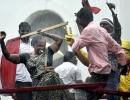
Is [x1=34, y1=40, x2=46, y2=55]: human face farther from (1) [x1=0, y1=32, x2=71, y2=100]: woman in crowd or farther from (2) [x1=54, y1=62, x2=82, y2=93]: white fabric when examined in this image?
(2) [x1=54, y1=62, x2=82, y2=93]: white fabric

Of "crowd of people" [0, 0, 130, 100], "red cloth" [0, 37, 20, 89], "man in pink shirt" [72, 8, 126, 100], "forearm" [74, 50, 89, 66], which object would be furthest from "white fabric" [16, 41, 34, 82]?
"man in pink shirt" [72, 8, 126, 100]

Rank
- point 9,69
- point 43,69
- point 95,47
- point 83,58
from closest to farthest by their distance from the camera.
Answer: point 95,47 < point 83,58 < point 43,69 < point 9,69

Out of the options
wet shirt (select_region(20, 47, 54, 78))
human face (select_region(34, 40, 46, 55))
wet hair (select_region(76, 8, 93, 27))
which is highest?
wet hair (select_region(76, 8, 93, 27))

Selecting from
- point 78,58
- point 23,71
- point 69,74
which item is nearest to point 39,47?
point 78,58

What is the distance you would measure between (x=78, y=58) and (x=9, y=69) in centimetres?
167

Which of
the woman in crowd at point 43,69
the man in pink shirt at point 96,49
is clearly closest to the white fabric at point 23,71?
the woman in crowd at point 43,69

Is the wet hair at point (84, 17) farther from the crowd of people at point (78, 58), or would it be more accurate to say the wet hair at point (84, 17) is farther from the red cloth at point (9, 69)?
the red cloth at point (9, 69)

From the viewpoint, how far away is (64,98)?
893 cm

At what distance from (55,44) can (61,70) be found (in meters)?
1.73

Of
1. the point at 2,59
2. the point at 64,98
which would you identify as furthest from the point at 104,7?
the point at 64,98

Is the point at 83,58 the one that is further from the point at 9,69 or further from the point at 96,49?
the point at 9,69

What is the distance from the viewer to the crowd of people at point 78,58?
8203 millimetres

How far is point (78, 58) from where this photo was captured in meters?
8.73

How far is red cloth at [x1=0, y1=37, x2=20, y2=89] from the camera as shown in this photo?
990 centimetres
